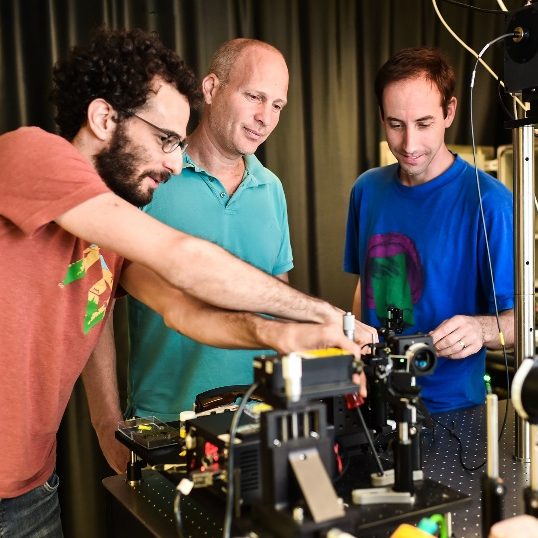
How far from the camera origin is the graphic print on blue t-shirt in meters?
1.96

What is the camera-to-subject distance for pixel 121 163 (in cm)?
152

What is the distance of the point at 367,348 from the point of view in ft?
4.07

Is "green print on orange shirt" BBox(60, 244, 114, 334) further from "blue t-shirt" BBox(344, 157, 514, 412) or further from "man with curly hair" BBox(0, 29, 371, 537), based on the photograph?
"blue t-shirt" BBox(344, 157, 514, 412)

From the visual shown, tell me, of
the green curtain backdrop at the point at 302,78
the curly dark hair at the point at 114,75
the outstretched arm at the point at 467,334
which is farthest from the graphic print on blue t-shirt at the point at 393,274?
the green curtain backdrop at the point at 302,78

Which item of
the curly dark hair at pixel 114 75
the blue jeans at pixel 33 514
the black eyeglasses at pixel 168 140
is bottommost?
the blue jeans at pixel 33 514

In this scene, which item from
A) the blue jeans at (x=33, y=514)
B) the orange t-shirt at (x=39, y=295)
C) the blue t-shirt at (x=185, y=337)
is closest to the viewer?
the orange t-shirt at (x=39, y=295)

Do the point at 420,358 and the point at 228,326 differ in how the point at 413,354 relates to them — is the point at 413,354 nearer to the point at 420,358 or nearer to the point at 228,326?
the point at 420,358

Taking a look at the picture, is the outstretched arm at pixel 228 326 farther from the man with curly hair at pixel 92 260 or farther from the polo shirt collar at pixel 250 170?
the polo shirt collar at pixel 250 170

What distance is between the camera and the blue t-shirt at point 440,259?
72.1 inches

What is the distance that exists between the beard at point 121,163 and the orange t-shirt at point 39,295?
18cm

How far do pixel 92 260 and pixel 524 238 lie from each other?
0.96 metres

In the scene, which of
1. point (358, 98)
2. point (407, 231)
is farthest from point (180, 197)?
point (358, 98)

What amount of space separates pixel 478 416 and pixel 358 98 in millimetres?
2172

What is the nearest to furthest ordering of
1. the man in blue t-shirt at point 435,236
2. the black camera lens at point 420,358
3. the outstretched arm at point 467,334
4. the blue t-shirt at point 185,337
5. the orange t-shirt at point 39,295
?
the black camera lens at point 420,358 → the orange t-shirt at point 39,295 → the outstretched arm at point 467,334 → the man in blue t-shirt at point 435,236 → the blue t-shirt at point 185,337
